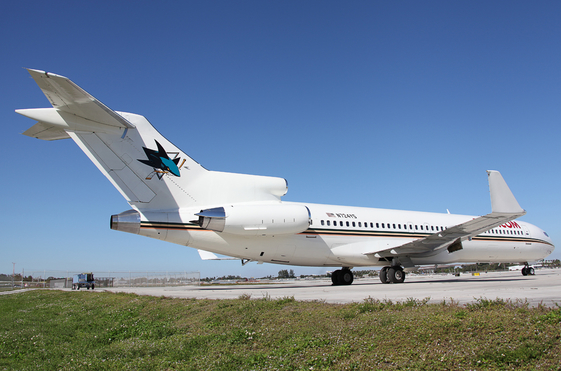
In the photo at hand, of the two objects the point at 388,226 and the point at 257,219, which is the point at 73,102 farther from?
the point at 388,226

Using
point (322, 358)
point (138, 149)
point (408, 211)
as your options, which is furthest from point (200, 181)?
point (408, 211)

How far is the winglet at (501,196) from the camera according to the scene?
17656 millimetres

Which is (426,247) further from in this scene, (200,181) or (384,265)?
(200,181)

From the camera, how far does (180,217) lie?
14766 millimetres

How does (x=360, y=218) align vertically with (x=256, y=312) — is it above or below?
above

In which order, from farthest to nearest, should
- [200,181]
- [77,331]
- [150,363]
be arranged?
[200,181] → [77,331] → [150,363]

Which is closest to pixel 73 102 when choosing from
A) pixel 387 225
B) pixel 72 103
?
pixel 72 103

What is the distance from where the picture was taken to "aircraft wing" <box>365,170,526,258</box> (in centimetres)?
1767

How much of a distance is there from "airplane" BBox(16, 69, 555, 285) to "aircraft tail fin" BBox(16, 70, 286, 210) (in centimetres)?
3

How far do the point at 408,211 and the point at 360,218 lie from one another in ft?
15.6

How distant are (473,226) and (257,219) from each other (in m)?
11.0

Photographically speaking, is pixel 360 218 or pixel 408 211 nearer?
pixel 360 218

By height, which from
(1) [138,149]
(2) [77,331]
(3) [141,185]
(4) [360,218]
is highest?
(1) [138,149]

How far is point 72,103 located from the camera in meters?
11.9
